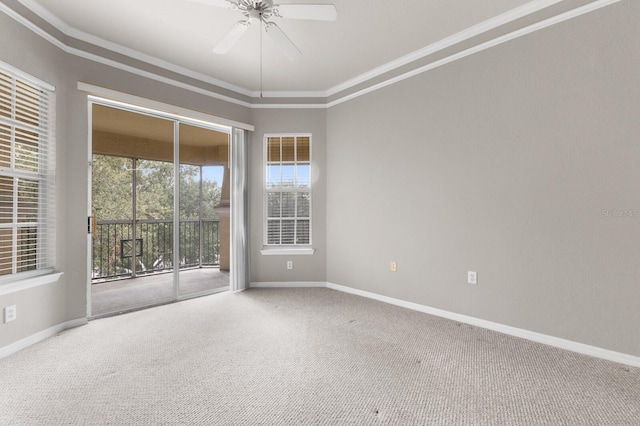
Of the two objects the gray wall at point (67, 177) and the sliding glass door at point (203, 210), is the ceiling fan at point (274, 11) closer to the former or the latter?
the gray wall at point (67, 177)

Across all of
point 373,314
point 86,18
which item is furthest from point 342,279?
point 86,18

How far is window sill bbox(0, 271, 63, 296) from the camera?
2508 millimetres

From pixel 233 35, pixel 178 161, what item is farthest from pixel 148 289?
pixel 233 35

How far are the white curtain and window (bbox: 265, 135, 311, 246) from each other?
1.09 ft

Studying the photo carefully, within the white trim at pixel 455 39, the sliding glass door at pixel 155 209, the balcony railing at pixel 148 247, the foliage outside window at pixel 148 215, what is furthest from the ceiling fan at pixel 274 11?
the balcony railing at pixel 148 247

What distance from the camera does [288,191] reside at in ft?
15.6

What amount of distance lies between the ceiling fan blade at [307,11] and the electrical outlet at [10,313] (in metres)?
3.05

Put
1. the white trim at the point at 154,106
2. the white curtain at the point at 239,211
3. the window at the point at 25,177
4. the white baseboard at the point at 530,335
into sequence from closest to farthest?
the white baseboard at the point at 530,335 → the window at the point at 25,177 → the white trim at the point at 154,106 → the white curtain at the point at 239,211

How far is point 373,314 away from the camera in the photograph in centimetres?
353

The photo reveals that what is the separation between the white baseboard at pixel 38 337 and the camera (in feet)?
8.32

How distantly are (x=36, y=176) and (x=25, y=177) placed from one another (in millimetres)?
100

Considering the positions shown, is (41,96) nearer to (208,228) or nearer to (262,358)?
(208,228)

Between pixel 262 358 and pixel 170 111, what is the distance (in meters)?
3.00

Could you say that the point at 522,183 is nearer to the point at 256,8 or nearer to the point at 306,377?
the point at 306,377
